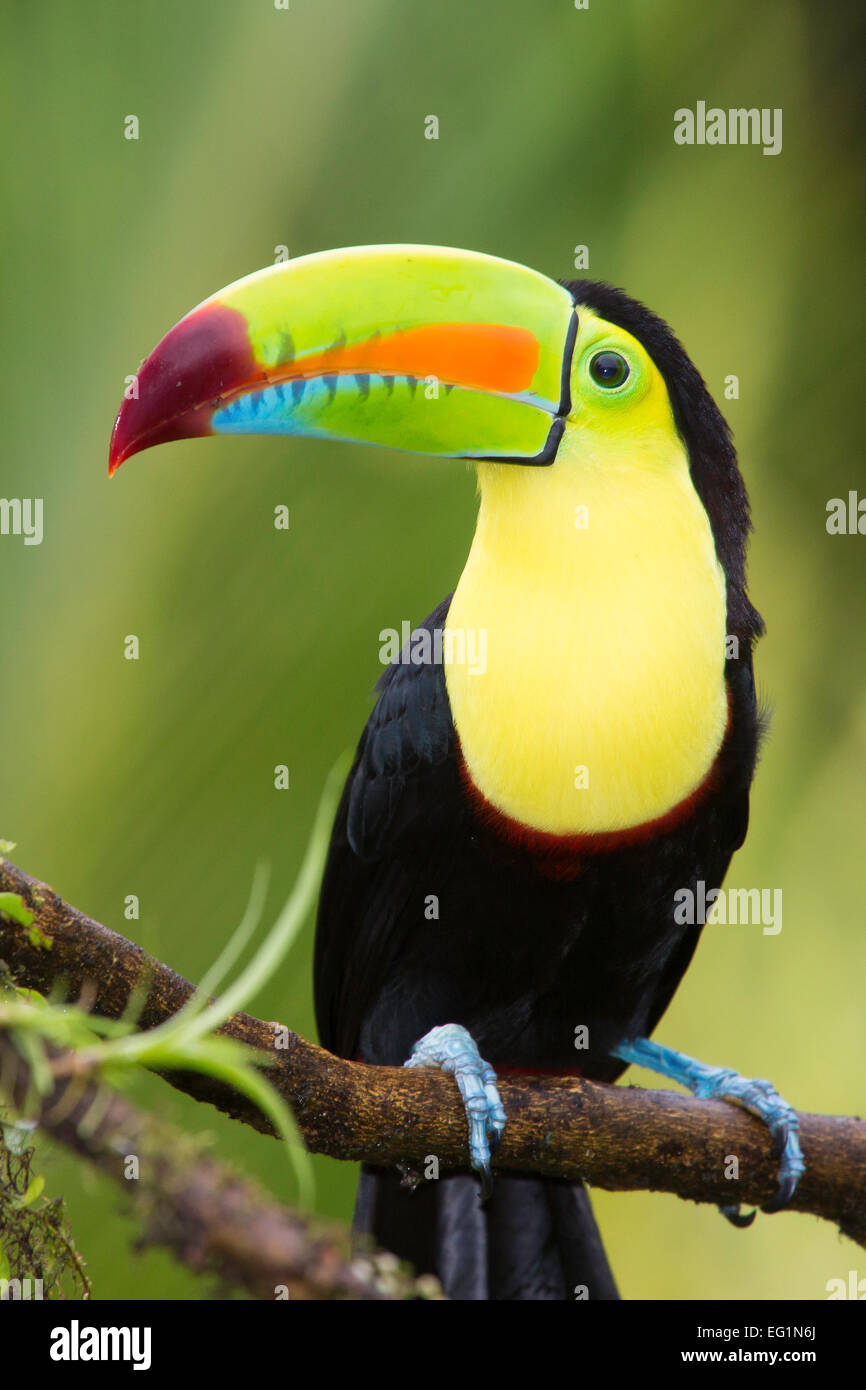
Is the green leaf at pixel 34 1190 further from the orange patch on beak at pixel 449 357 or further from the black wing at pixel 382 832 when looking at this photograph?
the orange patch on beak at pixel 449 357

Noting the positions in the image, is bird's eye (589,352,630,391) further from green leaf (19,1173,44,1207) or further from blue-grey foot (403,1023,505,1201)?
green leaf (19,1173,44,1207)

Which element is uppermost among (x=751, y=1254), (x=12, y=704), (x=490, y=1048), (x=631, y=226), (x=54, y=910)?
(x=631, y=226)

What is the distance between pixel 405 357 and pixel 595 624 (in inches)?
16.3

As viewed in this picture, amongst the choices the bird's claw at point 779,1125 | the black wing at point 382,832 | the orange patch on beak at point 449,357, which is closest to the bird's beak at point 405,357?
the orange patch on beak at point 449,357

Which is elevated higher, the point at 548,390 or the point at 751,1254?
the point at 548,390

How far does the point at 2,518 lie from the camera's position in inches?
83.5

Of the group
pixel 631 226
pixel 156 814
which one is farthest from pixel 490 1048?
pixel 631 226

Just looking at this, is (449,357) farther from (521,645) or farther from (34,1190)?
(34,1190)

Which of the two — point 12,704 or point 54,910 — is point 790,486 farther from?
point 54,910

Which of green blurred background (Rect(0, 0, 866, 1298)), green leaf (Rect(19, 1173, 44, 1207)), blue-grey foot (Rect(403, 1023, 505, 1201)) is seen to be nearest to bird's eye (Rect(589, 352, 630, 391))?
green blurred background (Rect(0, 0, 866, 1298))

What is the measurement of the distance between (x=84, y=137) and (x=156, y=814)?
3.94 feet

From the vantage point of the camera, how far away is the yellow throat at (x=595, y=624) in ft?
5.46

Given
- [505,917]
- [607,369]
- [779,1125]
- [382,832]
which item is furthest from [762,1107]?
[607,369]

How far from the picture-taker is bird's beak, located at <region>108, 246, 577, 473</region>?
1.62 meters
